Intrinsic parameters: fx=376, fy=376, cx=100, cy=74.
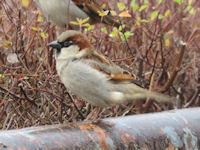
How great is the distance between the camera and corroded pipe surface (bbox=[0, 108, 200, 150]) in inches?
53.0

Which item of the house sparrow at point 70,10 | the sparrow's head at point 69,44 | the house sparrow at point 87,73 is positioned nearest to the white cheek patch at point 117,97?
the house sparrow at point 87,73

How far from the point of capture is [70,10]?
306 cm

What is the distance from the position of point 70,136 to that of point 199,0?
3.99 m

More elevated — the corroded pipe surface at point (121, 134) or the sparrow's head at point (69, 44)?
the sparrow's head at point (69, 44)

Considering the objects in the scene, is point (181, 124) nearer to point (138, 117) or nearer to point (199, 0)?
point (138, 117)

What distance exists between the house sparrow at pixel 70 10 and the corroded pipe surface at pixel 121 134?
1153mm

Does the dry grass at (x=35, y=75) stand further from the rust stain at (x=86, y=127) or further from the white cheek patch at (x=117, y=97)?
the rust stain at (x=86, y=127)

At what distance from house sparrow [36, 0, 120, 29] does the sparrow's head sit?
1.91 feet

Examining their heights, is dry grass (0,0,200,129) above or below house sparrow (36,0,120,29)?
below

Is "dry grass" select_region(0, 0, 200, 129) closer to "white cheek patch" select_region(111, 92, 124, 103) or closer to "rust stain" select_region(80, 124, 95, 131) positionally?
"white cheek patch" select_region(111, 92, 124, 103)

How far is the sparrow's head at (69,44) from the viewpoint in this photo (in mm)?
2107

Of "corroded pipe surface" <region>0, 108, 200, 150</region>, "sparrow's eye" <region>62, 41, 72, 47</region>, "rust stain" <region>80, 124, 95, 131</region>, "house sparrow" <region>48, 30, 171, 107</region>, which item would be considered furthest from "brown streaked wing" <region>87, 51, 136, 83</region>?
"rust stain" <region>80, 124, 95, 131</region>

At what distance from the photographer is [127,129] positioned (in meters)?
1.69

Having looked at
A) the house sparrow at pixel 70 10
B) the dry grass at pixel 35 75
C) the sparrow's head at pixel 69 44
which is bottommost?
the dry grass at pixel 35 75
